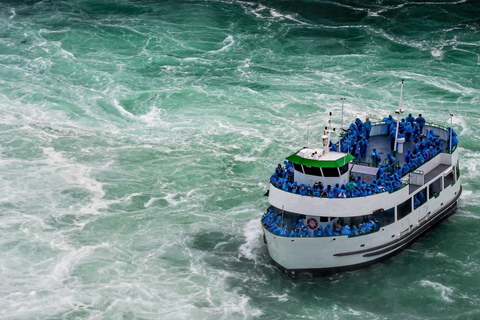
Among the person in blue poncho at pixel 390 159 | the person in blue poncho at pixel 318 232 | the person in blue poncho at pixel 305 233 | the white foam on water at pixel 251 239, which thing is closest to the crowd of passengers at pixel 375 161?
the person in blue poncho at pixel 390 159

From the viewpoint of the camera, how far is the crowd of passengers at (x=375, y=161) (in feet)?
134

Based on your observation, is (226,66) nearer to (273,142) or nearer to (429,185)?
(273,142)

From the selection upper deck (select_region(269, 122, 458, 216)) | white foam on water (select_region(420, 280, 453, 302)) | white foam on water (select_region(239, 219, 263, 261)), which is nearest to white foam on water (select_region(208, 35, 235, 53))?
white foam on water (select_region(239, 219, 263, 261))

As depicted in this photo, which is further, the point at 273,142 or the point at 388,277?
the point at 273,142

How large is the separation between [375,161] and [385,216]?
11.8 feet

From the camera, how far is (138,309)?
3925 cm

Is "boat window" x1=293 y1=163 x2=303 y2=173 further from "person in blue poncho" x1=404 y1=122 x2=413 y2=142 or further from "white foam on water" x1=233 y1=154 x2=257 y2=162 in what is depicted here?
"white foam on water" x1=233 y1=154 x2=257 y2=162

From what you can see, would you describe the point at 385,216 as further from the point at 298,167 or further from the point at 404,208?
the point at 298,167

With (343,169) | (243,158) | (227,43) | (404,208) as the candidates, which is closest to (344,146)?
(343,169)

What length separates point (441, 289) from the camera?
4056cm

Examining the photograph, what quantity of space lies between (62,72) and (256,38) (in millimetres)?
18070

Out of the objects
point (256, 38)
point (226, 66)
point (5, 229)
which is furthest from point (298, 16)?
point (5, 229)

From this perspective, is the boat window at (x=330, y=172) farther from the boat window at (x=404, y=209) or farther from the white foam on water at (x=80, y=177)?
the white foam on water at (x=80, y=177)

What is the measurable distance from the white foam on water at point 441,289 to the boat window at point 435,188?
578 centimetres
